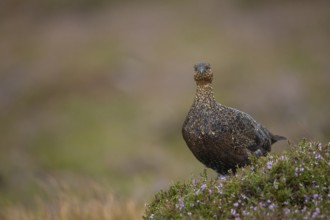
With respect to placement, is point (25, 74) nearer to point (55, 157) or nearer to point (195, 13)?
point (195, 13)

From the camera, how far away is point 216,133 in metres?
8.18

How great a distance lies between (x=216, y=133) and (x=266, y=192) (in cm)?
125

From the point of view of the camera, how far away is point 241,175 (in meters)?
7.46

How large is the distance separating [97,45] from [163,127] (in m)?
12.4

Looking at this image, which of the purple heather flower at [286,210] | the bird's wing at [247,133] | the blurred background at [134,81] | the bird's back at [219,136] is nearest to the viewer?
the purple heather flower at [286,210]

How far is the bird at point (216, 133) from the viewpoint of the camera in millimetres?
8172

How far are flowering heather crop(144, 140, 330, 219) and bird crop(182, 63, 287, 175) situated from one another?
69 cm

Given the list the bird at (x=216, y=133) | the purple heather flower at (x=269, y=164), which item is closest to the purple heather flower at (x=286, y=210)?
the purple heather flower at (x=269, y=164)

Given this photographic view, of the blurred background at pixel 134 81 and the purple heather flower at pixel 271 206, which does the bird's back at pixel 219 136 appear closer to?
the purple heather flower at pixel 271 206

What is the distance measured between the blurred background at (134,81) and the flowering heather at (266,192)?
4337mm

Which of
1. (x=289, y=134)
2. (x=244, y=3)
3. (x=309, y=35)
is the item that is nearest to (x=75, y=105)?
(x=289, y=134)

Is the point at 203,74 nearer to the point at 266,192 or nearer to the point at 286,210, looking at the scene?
the point at 266,192

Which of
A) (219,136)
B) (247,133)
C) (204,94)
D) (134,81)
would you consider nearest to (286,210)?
(219,136)

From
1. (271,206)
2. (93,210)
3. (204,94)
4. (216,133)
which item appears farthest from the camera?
(93,210)
